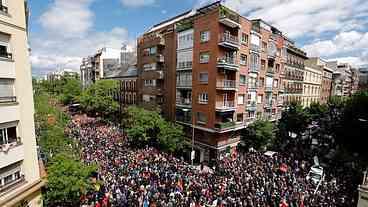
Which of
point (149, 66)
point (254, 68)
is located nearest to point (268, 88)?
point (254, 68)

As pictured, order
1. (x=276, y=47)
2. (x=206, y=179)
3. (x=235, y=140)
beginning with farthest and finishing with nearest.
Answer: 1. (x=276, y=47)
2. (x=235, y=140)
3. (x=206, y=179)

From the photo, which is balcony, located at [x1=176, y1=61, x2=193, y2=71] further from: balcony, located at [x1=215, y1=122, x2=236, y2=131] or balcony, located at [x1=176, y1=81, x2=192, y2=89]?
balcony, located at [x1=215, y1=122, x2=236, y2=131]

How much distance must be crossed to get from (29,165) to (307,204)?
1731 centimetres

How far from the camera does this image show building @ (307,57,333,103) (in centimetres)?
5206

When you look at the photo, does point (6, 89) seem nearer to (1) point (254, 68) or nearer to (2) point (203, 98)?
(2) point (203, 98)

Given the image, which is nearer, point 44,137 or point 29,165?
point 29,165

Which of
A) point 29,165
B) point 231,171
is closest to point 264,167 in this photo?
point 231,171

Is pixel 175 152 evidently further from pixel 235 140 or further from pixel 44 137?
pixel 44 137

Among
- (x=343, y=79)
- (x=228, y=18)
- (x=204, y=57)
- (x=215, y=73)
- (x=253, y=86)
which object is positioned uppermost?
(x=228, y=18)

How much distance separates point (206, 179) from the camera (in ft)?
60.8

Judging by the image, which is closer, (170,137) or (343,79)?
(170,137)

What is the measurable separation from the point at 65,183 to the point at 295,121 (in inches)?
1207

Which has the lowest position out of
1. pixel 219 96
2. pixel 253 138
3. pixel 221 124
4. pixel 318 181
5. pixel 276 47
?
pixel 318 181

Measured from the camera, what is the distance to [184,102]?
1141 inches
